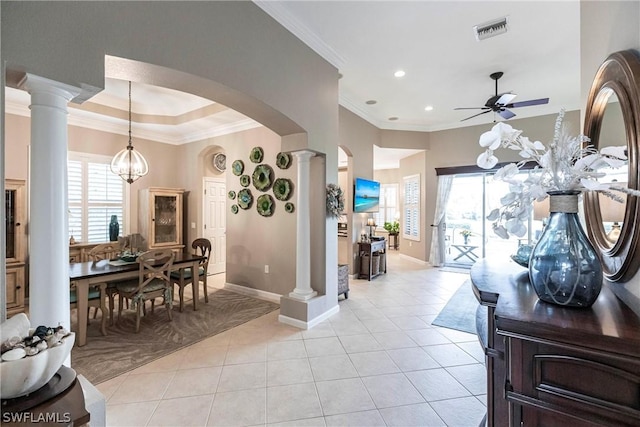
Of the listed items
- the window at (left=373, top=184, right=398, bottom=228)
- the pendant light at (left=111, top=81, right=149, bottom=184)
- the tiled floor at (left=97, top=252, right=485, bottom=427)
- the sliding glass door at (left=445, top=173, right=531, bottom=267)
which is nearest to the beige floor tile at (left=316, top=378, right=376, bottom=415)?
the tiled floor at (left=97, top=252, right=485, bottom=427)

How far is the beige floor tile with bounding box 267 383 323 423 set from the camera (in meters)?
1.98

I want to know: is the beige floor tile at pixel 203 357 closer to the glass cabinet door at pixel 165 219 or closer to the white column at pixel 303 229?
the white column at pixel 303 229

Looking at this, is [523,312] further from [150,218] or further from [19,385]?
[150,218]

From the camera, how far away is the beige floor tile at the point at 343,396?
2.06 m

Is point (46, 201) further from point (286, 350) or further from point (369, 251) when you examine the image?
point (369, 251)

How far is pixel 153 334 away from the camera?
3.26 meters

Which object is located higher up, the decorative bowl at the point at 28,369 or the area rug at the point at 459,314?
the decorative bowl at the point at 28,369

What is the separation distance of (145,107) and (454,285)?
6655 millimetres

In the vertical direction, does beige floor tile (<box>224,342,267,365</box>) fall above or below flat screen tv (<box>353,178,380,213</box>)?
below

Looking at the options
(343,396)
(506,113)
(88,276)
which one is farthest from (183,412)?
(506,113)

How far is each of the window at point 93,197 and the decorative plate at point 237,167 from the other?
7.91 feet

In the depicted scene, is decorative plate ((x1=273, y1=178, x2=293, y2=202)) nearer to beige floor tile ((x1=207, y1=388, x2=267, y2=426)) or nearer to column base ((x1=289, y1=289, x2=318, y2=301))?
column base ((x1=289, y1=289, x2=318, y2=301))

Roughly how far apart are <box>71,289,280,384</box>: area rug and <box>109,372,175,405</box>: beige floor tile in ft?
0.75

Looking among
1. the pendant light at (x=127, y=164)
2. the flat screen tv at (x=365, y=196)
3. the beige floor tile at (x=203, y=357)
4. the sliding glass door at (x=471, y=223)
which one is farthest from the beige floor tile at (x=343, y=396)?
the sliding glass door at (x=471, y=223)
